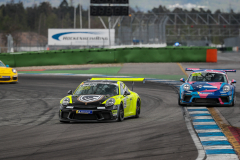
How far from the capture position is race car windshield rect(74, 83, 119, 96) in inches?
456

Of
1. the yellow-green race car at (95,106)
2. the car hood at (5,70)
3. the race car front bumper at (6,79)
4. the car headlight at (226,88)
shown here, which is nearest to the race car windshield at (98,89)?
the yellow-green race car at (95,106)

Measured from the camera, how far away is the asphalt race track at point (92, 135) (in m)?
7.28

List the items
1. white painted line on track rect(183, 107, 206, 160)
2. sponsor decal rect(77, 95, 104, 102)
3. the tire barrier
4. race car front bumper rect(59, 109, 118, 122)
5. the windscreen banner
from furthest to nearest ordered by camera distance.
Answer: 1. the windscreen banner
2. the tire barrier
3. sponsor decal rect(77, 95, 104, 102)
4. race car front bumper rect(59, 109, 118, 122)
5. white painted line on track rect(183, 107, 206, 160)

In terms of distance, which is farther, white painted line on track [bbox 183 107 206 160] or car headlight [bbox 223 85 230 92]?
car headlight [bbox 223 85 230 92]

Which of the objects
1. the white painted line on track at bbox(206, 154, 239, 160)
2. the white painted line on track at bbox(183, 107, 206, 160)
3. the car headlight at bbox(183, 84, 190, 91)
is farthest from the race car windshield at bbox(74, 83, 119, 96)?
the white painted line on track at bbox(206, 154, 239, 160)

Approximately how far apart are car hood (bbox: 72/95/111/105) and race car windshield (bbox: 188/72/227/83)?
5293 mm

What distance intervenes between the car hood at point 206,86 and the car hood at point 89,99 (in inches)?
177

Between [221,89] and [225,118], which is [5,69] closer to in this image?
[221,89]

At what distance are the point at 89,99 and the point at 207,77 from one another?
19.7 ft

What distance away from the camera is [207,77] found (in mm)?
15516

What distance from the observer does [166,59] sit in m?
38.6

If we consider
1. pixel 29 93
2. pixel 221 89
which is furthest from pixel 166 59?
pixel 221 89

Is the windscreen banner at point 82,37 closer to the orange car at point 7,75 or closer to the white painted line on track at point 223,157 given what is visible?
the orange car at point 7,75

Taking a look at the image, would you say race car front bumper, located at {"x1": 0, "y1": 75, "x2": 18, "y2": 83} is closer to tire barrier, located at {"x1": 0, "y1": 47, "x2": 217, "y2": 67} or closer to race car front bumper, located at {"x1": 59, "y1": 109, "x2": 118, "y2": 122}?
tire barrier, located at {"x1": 0, "y1": 47, "x2": 217, "y2": 67}
